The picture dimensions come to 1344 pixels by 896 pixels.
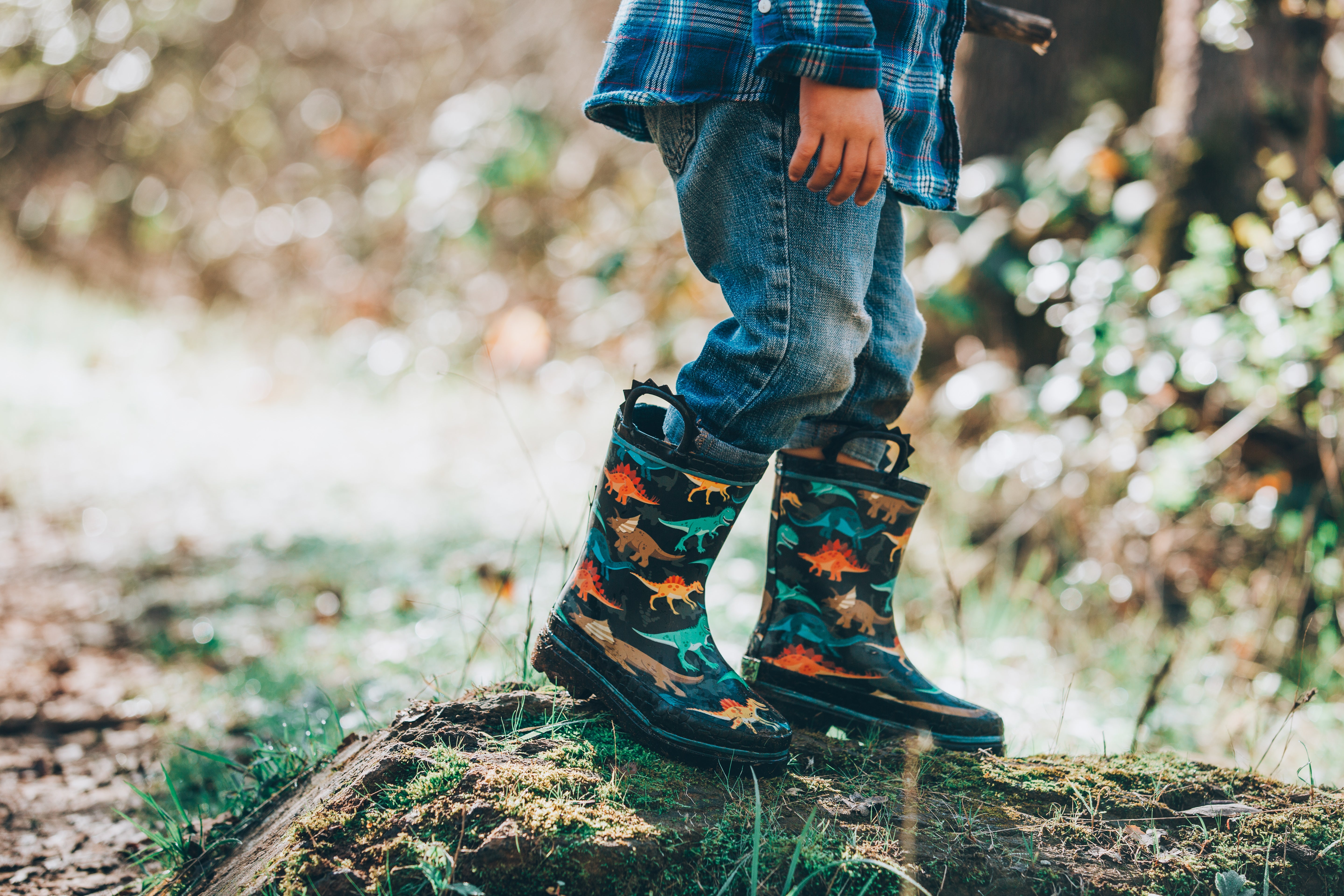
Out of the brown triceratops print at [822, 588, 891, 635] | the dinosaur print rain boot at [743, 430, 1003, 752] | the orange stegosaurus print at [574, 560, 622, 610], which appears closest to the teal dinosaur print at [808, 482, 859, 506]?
the dinosaur print rain boot at [743, 430, 1003, 752]

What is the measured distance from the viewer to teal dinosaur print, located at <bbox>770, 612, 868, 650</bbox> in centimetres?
137

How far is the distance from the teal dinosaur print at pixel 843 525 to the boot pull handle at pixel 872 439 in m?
0.08

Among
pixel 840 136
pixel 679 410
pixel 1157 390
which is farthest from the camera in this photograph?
pixel 1157 390

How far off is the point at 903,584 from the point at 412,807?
212 cm

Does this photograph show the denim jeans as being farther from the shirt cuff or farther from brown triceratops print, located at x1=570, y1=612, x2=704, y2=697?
brown triceratops print, located at x1=570, y1=612, x2=704, y2=697

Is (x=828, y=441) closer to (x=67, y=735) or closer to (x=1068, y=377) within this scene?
(x=1068, y=377)

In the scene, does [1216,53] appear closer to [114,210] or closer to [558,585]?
[558,585]

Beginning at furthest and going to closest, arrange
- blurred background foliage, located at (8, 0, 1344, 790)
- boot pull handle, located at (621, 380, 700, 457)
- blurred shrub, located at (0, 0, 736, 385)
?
blurred shrub, located at (0, 0, 736, 385) < blurred background foliage, located at (8, 0, 1344, 790) < boot pull handle, located at (621, 380, 700, 457)

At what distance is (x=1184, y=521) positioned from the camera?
2727 mm

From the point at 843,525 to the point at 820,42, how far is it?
2.30 feet

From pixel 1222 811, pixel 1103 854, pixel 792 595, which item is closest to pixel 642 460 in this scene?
pixel 792 595

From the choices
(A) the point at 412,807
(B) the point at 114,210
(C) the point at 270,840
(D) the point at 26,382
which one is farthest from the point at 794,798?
(B) the point at 114,210

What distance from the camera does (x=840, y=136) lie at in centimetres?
104

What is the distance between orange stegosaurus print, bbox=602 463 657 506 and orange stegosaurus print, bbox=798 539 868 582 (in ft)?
1.07
